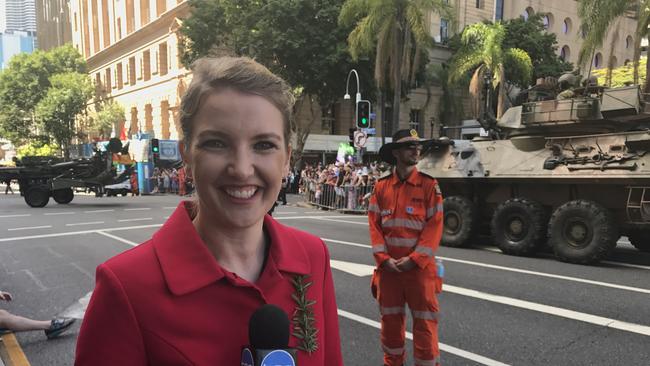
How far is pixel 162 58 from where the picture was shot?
42.9m

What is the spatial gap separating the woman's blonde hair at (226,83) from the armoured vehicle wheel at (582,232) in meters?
7.92

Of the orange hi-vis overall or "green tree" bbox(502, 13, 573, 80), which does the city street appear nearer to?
the orange hi-vis overall

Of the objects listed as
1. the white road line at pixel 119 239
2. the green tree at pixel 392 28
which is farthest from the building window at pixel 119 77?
the white road line at pixel 119 239

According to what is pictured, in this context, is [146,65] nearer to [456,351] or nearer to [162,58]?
[162,58]

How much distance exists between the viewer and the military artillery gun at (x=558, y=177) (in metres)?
7.88

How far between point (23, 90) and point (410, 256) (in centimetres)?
5389

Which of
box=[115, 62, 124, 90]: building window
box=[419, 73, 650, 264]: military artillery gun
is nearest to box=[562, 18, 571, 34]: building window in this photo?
box=[115, 62, 124, 90]: building window

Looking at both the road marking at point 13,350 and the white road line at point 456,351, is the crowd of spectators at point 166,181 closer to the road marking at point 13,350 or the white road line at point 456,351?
the road marking at point 13,350

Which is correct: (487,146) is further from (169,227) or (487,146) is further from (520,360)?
(169,227)

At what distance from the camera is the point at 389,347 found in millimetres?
3717

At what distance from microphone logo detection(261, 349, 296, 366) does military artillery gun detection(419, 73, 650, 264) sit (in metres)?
8.06

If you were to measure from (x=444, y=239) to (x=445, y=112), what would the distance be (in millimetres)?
31348

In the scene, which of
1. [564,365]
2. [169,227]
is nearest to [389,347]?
[564,365]

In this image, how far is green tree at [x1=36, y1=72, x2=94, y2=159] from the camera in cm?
4256
